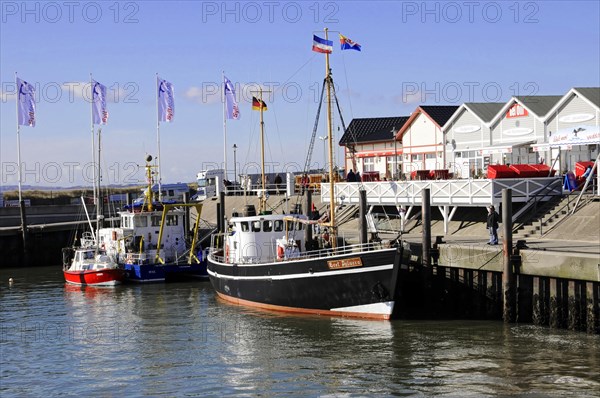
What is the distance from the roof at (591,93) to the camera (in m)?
47.9

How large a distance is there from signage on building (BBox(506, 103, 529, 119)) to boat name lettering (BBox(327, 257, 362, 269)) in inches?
922

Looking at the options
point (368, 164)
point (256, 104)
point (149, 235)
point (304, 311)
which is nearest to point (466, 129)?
point (368, 164)

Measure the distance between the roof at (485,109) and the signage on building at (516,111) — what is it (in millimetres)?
2103

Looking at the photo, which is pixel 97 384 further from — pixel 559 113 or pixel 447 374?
pixel 559 113

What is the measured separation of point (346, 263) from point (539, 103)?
24559 millimetres

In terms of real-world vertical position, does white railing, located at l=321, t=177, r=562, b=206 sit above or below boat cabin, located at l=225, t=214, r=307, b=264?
above

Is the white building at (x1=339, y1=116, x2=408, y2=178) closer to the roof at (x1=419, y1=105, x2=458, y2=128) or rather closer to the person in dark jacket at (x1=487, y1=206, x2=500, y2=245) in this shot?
the roof at (x1=419, y1=105, x2=458, y2=128)

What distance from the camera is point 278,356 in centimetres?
2798

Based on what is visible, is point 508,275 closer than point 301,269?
Yes

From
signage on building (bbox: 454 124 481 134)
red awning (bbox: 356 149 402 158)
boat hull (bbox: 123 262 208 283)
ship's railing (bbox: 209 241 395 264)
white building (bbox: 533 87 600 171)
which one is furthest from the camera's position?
red awning (bbox: 356 149 402 158)

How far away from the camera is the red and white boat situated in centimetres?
4844

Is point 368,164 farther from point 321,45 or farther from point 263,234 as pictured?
point 321,45

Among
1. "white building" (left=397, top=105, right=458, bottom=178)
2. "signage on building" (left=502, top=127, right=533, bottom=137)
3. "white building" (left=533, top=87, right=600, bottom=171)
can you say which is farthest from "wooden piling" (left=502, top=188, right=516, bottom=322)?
"white building" (left=397, top=105, right=458, bottom=178)

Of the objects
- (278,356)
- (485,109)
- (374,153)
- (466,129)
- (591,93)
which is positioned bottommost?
(278,356)
